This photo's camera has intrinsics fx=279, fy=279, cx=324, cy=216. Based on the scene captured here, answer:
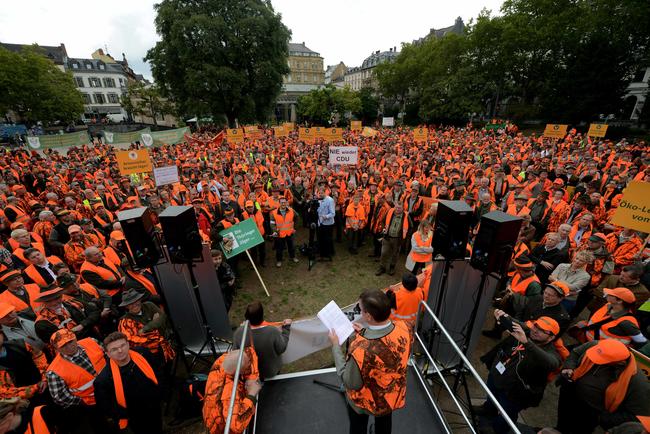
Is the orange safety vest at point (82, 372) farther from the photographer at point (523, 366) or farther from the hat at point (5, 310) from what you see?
the photographer at point (523, 366)

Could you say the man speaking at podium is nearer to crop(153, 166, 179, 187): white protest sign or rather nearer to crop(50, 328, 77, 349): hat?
crop(50, 328, 77, 349): hat

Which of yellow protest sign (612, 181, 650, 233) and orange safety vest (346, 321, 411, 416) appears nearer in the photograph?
orange safety vest (346, 321, 411, 416)

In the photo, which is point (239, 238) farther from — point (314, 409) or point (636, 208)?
point (636, 208)

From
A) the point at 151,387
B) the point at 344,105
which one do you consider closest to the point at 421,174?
the point at 151,387

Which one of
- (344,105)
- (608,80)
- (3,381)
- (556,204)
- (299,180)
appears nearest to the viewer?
(3,381)

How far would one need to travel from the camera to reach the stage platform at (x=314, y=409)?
3.56 m

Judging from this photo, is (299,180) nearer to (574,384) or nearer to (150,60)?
(574,384)

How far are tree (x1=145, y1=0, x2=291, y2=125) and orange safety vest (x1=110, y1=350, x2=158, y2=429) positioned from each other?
3102 cm

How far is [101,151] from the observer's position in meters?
20.7

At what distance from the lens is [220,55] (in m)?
29.4

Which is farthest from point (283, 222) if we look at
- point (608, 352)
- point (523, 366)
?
point (608, 352)

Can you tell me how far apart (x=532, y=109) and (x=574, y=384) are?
145 ft

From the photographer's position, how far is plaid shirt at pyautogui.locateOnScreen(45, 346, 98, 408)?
10.00 feet

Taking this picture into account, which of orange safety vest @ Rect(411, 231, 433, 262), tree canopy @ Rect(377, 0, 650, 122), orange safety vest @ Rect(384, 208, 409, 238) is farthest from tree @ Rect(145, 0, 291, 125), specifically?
orange safety vest @ Rect(411, 231, 433, 262)
